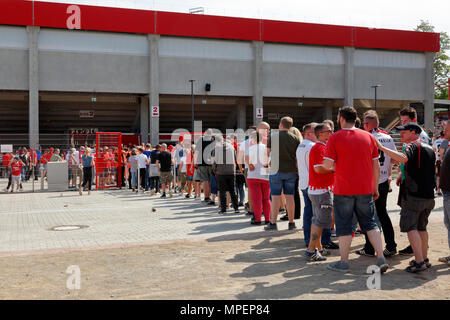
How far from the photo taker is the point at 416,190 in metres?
5.75

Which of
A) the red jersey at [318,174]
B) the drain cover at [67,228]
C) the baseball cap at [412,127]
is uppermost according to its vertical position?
the baseball cap at [412,127]

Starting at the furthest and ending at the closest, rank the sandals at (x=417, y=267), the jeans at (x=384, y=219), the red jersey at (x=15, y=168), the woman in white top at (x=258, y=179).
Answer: the red jersey at (x=15, y=168) → the woman in white top at (x=258, y=179) → the jeans at (x=384, y=219) → the sandals at (x=417, y=267)

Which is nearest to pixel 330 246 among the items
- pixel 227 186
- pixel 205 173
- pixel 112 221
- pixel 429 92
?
pixel 227 186

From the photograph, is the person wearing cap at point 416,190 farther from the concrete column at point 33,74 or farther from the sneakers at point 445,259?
the concrete column at point 33,74

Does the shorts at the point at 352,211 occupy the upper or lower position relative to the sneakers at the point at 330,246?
upper

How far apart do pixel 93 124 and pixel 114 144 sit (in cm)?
2280

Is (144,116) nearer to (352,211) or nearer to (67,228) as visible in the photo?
(67,228)

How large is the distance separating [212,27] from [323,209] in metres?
31.8

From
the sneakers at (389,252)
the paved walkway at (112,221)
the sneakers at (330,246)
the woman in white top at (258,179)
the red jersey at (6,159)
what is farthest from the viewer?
the red jersey at (6,159)

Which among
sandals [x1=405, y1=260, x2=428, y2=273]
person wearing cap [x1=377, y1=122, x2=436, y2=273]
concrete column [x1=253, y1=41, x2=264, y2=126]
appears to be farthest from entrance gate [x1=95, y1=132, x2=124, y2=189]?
concrete column [x1=253, y1=41, x2=264, y2=126]

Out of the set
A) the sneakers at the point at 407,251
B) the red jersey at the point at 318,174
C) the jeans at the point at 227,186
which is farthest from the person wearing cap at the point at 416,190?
the jeans at the point at 227,186

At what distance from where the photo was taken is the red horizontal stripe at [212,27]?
32.4 meters

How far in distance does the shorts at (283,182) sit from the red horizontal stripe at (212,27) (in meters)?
28.8

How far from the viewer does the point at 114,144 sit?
66.4 ft
